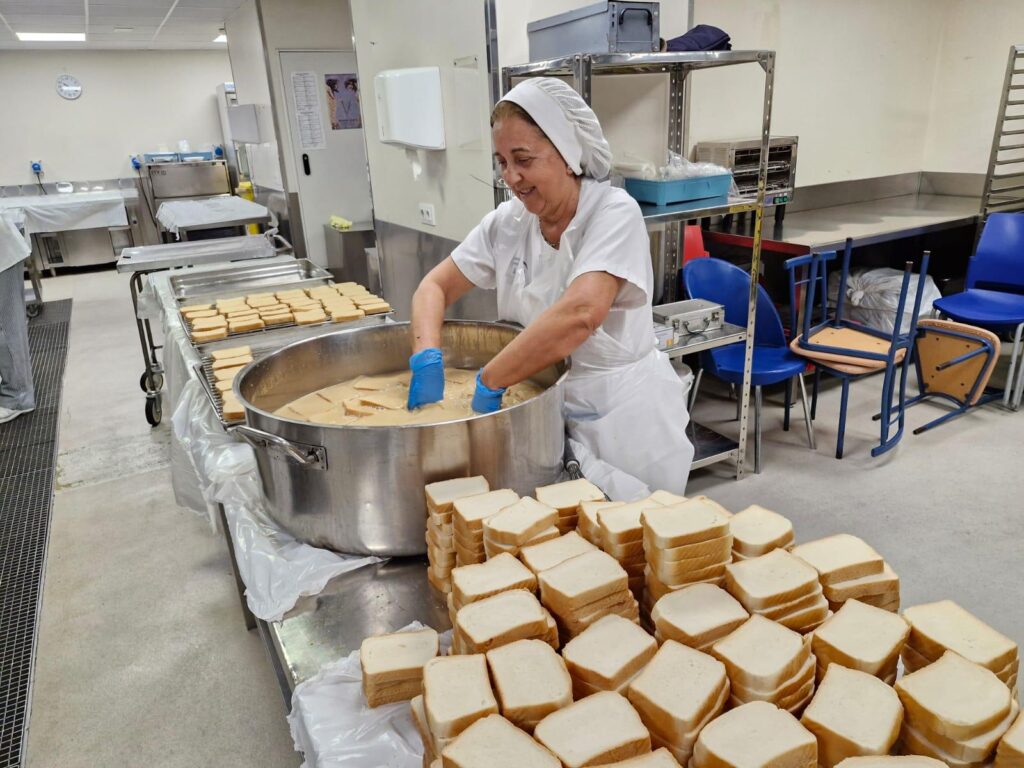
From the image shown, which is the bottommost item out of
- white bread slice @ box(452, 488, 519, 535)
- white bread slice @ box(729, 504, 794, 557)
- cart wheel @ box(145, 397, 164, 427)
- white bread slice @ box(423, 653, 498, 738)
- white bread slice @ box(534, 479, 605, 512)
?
cart wheel @ box(145, 397, 164, 427)

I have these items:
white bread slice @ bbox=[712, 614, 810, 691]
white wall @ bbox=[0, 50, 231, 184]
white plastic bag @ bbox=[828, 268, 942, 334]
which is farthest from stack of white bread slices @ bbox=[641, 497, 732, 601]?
white wall @ bbox=[0, 50, 231, 184]

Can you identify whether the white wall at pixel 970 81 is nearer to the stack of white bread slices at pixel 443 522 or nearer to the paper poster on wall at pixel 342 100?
the paper poster on wall at pixel 342 100

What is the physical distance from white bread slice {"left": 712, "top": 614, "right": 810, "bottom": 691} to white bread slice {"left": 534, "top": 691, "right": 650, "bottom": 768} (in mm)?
121

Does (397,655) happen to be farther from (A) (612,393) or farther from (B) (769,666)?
(A) (612,393)

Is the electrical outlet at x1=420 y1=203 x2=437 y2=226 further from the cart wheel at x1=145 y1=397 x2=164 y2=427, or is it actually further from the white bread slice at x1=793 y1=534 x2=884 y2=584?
the white bread slice at x1=793 y1=534 x2=884 y2=584

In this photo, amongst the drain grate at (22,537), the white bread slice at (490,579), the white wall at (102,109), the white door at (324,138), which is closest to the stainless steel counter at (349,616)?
the white bread slice at (490,579)

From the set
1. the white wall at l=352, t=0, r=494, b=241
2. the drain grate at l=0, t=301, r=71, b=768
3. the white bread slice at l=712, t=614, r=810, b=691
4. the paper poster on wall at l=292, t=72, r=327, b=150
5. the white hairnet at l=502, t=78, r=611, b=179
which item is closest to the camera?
the white bread slice at l=712, t=614, r=810, b=691

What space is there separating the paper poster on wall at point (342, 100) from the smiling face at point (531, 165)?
483 centimetres

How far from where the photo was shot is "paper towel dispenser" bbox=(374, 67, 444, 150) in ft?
9.77

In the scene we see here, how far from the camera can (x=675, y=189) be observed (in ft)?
8.28

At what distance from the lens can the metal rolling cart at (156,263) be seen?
138 inches

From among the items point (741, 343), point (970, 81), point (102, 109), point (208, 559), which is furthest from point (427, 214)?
point (102, 109)

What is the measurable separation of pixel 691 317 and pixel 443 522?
1.95 m

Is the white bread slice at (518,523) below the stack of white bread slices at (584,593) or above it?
above
